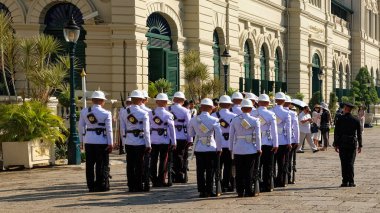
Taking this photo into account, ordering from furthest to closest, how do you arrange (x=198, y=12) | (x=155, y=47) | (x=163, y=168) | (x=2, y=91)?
(x=198, y=12) → (x=155, y=47) → (x=2, y=91) → (x=163, y=168)

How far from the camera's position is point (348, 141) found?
1603cm

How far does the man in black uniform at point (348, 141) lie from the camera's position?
52.2 ft

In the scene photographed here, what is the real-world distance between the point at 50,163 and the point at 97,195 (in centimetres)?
626

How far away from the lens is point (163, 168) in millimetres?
15828

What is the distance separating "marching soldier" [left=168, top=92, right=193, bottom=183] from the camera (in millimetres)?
16375

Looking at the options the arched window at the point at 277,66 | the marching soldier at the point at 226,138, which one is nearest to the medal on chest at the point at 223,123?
the marching soldier at the point at 226,138

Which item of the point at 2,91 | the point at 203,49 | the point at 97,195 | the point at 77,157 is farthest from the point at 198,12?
the point at 97,195

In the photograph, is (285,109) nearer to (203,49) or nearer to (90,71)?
(90,71)

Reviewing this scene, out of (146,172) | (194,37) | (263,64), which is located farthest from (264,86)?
(146,172)

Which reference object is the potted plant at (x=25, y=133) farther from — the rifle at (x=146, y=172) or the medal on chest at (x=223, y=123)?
the medal on chest at (x=223, y=123)

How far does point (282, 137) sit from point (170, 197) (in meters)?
2.90

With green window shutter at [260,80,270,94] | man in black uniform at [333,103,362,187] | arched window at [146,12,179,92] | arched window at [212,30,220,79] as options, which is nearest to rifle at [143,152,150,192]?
man in black uniform at [333,103,362,187]

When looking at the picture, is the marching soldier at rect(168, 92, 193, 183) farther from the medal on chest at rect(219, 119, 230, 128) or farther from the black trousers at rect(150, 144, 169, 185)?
the medal on chest at rect(219, 119, 230, 128)

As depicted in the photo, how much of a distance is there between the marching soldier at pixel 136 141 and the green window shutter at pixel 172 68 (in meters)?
15.9
